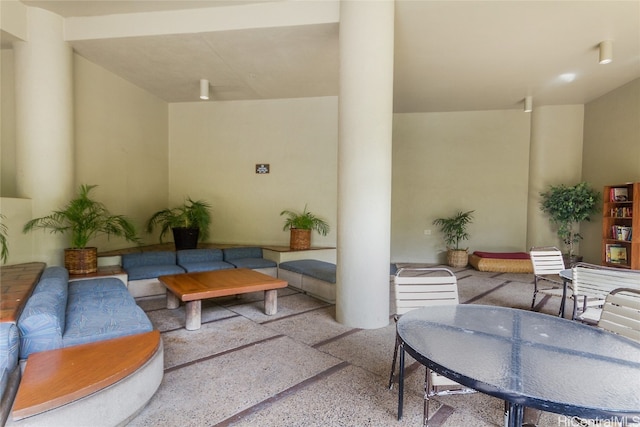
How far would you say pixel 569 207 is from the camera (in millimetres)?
5828

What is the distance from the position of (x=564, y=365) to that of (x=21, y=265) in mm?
4723

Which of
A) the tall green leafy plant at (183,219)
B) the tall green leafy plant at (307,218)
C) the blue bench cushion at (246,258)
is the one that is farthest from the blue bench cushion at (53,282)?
the tall green leafy plant at (307,218)

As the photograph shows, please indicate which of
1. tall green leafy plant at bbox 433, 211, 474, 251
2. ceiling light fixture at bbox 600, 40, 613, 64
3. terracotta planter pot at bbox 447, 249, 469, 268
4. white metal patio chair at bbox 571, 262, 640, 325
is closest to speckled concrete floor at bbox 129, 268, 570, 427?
white metal patio chair at bbox 571, 262, 640, 325

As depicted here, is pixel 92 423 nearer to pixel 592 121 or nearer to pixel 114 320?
pixel 114 320

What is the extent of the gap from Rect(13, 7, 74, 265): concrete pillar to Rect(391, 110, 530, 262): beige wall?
19.6 ft

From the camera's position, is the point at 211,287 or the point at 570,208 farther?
the point at 570,208

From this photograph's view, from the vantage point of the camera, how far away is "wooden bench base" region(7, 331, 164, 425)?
4.61 ft

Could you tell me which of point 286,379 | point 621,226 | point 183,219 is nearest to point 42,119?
point 183,219

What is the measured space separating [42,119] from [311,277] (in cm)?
380

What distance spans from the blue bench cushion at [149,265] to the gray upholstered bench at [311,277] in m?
1.52

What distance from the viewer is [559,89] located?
553 cm

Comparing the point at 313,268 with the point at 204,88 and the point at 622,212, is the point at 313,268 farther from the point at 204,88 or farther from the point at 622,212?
the point at 622,212

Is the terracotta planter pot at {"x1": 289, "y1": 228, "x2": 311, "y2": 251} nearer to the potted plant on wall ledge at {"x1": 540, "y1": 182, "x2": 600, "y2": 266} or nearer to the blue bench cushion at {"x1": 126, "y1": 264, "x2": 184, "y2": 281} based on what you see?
the blue bench cushion at {"x1": 126, "y1": 264, "x2": 184, "y2": 281}

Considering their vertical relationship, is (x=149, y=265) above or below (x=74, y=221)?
below
